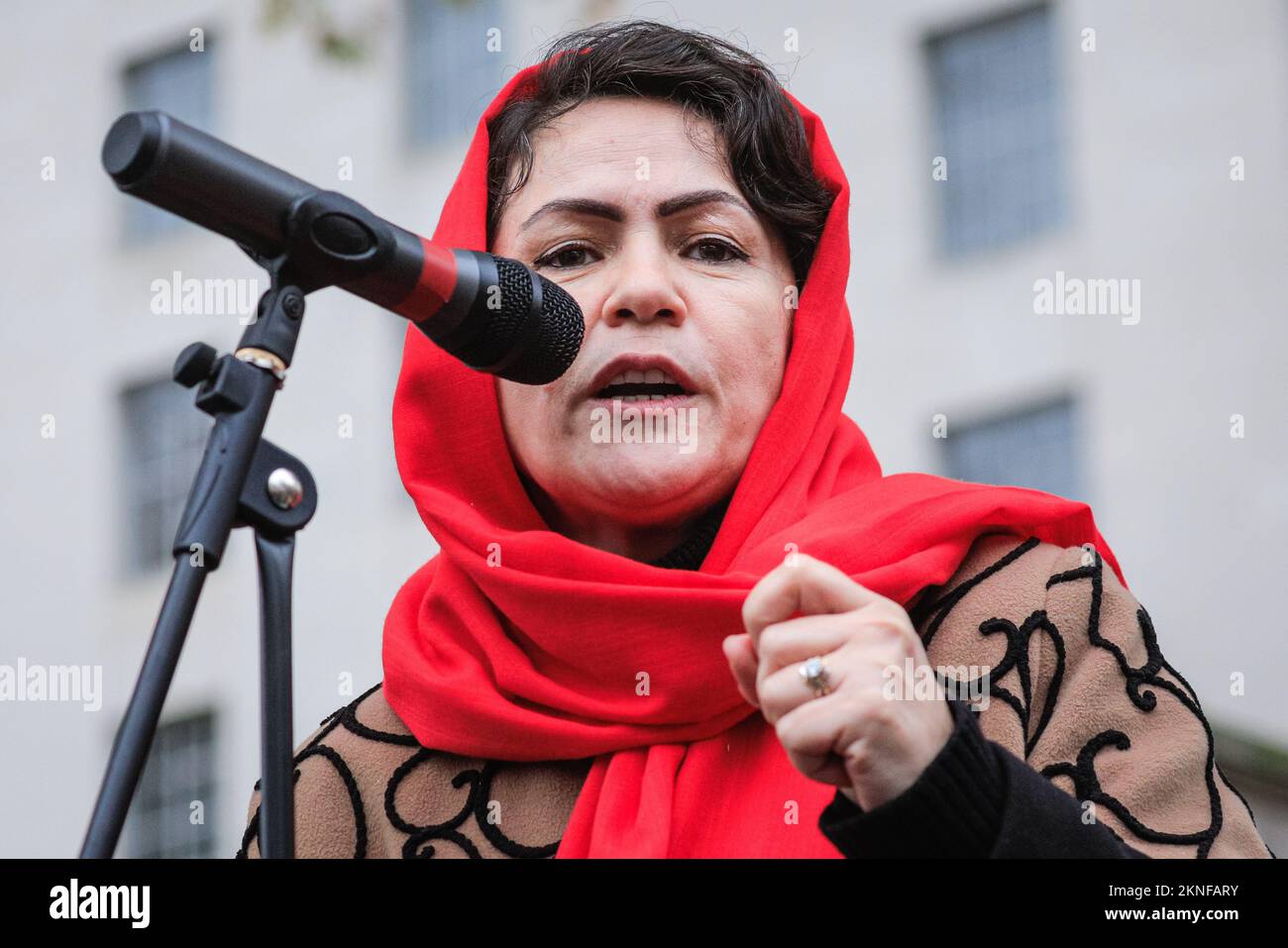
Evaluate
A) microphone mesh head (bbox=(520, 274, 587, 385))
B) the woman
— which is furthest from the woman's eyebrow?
microphone mesh head (bbox=(520, 274, 587, 385))

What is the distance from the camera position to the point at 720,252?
285 centimetres

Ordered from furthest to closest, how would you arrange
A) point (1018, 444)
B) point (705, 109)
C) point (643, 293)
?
point (1018, 444)
point (705, 109)
point (643, 293)

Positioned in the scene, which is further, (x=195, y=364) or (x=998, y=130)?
(x=998, y=130)

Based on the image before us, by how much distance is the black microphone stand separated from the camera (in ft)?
5.75

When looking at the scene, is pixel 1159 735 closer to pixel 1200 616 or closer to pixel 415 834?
pixel 415 834

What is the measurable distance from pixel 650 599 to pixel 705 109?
806 millimetres

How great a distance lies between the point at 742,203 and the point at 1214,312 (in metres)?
9.26

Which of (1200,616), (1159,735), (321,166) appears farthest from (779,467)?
(321,166)

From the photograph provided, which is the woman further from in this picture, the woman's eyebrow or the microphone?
the microphone

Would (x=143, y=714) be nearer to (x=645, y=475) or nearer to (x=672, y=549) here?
(x=645, y=475)

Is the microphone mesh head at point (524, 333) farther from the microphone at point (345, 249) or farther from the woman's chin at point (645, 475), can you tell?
the woman's chin at point (645, 475)

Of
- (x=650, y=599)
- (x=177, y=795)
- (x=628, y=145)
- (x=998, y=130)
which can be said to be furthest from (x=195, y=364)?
(x=177, y=795)

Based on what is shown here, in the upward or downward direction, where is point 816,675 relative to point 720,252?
downward

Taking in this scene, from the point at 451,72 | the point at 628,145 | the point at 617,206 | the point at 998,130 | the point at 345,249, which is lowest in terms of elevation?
the point at 345,249
